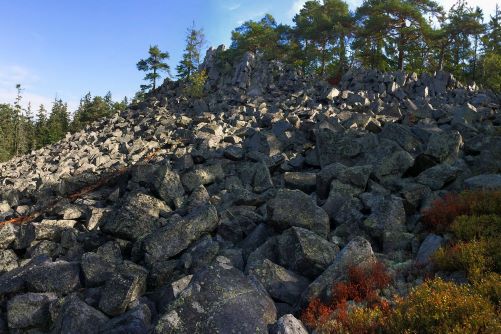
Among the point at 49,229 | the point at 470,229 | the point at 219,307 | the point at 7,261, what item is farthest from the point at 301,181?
the point at 7,261

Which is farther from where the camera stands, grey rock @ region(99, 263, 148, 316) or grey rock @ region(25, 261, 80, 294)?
grey rock @ region(25, 261, 80, 294)

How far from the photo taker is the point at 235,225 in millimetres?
12602

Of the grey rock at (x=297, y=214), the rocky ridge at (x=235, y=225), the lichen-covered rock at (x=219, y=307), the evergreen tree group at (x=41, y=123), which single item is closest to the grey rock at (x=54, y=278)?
the rocky ridge at (x=235, y=225)

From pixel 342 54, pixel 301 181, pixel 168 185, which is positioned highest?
pixel 342 54

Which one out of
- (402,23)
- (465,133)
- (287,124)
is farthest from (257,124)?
(402,23)

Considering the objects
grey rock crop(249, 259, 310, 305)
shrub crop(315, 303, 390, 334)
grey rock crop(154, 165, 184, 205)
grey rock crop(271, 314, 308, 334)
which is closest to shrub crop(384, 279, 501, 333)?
shrub crop(315, 303, 390, 334)

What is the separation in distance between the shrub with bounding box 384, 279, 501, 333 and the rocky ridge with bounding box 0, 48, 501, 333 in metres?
1.52

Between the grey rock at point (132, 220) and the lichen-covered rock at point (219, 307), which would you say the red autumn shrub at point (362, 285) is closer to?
the lichen-covered rock at point (219, 307)

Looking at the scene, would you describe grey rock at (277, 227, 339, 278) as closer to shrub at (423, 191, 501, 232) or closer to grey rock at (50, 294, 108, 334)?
shrub at (423, 191, 501, 232)

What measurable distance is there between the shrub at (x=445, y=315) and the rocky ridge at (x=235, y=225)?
1520mm

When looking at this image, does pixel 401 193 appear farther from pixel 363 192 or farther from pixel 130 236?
pixel 130 236

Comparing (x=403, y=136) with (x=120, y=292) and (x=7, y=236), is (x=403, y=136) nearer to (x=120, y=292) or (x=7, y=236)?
(x=120, y=292)

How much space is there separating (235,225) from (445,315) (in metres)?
7.25

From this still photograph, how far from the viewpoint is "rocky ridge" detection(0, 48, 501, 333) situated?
8430 mm
